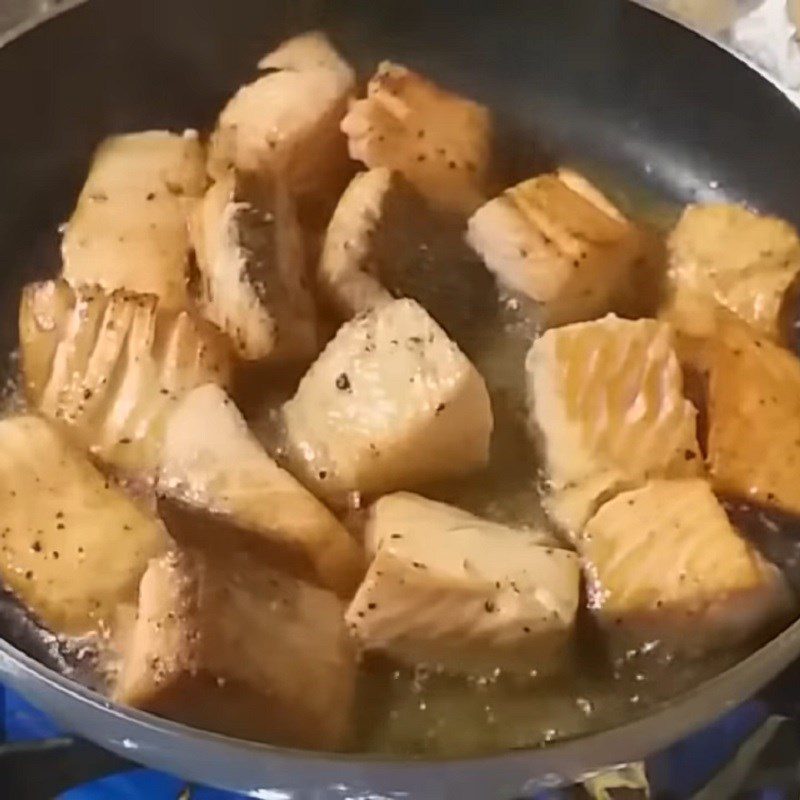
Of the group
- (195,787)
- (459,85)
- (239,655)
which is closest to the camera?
(239,655)

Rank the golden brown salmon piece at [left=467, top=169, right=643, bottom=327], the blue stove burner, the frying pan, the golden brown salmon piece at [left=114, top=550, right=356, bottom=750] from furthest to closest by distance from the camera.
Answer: the frying pan, the golden brown salmon piece at [left=467, top=169, right=643, bottom=327], the blue stove burner, the golden brown salmon piece at [left=114, top=550, right=356, bottom=750]

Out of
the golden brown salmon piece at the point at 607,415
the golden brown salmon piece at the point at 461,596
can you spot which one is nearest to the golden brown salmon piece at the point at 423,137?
the golden brown salmon piece at the point at 607,415

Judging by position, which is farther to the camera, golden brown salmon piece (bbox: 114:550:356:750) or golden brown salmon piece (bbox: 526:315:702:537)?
golden brown salmon piece (bbox: 526:315:702:537)

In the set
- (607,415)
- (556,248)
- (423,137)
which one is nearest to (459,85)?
(423,137)

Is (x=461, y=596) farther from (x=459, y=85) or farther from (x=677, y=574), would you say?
(x=459, y=85)

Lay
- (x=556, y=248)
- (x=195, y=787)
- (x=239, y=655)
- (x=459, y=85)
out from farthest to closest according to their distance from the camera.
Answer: (x=459, y=85) < (x=556, y=248) < (x=195, y=787) < (x=239, y=655)

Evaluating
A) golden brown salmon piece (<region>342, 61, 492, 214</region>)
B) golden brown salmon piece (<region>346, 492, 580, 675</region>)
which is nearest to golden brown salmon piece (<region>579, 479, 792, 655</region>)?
golden brown salmon piece (<region>346, 492, 580, 675</region>)

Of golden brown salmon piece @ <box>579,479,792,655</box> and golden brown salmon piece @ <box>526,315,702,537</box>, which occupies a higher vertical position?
golden brown salmon piece @ <box>526,315,702,537</box>

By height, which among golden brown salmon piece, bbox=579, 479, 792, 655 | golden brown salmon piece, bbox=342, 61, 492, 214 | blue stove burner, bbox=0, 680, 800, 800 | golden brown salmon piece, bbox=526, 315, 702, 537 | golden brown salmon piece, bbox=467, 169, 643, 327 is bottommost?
blue stove burner, bbox=0, 680, 800, 800

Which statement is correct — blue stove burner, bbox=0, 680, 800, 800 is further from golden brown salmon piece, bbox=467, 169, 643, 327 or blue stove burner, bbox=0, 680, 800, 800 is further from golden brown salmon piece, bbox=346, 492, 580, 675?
golden brown salmon piece, bbox=467, 169, 643, 327
